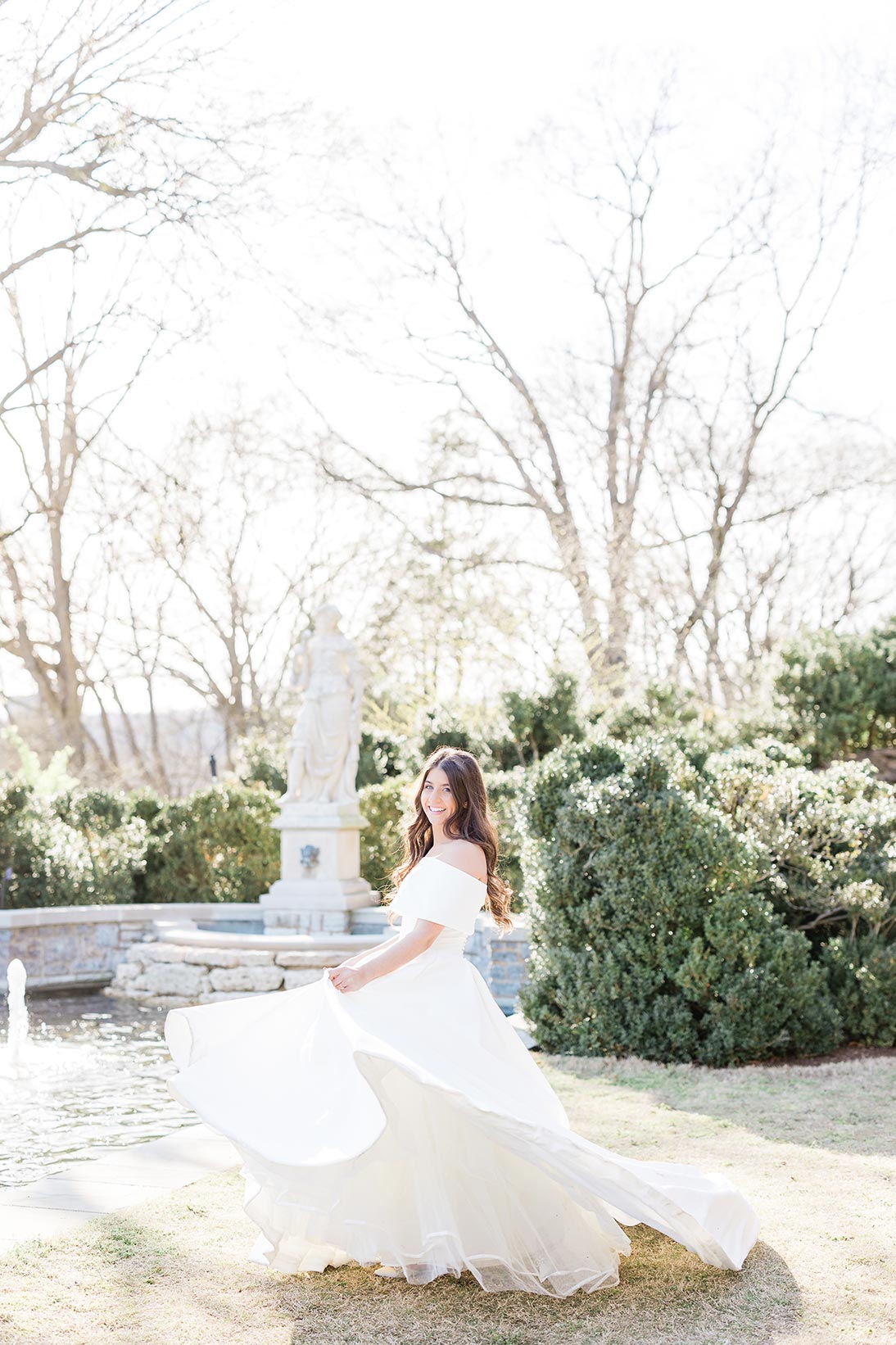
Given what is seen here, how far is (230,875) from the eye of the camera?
45.2 feet

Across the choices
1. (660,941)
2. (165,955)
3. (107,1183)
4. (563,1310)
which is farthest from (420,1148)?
(165,955)

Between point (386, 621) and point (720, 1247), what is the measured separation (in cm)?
1832

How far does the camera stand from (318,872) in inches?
476

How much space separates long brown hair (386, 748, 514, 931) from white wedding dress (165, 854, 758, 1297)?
154mm

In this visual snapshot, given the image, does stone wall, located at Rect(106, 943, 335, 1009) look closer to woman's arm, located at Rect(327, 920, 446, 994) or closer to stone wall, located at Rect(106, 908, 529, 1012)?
stone wall, located at Rect(106, 908, 529, 1012)

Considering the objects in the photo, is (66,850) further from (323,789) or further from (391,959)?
(391,959)

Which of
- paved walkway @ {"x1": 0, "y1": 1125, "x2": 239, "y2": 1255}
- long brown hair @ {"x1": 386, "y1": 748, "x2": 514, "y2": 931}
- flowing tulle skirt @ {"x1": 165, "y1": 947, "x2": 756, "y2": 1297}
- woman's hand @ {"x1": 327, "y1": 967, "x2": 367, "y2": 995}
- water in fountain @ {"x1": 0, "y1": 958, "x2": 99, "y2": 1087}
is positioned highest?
long brown hair @ {"x1": 386, "y1": 748, "x2": 514, "y2": 931}

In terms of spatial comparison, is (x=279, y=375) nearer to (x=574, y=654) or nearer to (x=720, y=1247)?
(x=574, y=654)

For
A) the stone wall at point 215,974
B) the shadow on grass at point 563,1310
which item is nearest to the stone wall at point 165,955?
the stone wall at point 215,974

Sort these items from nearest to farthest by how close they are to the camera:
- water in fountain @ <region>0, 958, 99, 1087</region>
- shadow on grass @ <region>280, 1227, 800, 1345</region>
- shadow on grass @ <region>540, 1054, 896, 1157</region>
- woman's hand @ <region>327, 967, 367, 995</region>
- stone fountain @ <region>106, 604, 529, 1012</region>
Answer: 1. shadow on grass @ <region>280, 1227, 800, 1345</region>
2. woman's hand @ <region>327, 967, 367, 995</region>
3. shadow on grass @ <region>540, 1054, 896, 1157</region>
4. water in fountain @ <region>0, 958, 99, 1087</region>
5. stone fountain @ <region>106, 604, 529, 1012</region>

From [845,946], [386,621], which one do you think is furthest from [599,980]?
[386,621]

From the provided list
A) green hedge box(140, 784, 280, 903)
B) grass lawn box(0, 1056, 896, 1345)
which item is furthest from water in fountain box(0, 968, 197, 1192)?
green hedge box(140, 784, 280, 903)

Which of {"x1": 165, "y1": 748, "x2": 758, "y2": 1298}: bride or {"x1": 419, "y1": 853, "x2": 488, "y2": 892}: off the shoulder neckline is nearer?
{"x1": 165, "y1": 748, "x2": 758, "y2": 1298}: bride

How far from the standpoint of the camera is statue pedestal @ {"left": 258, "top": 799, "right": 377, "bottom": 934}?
11836 millimetres
